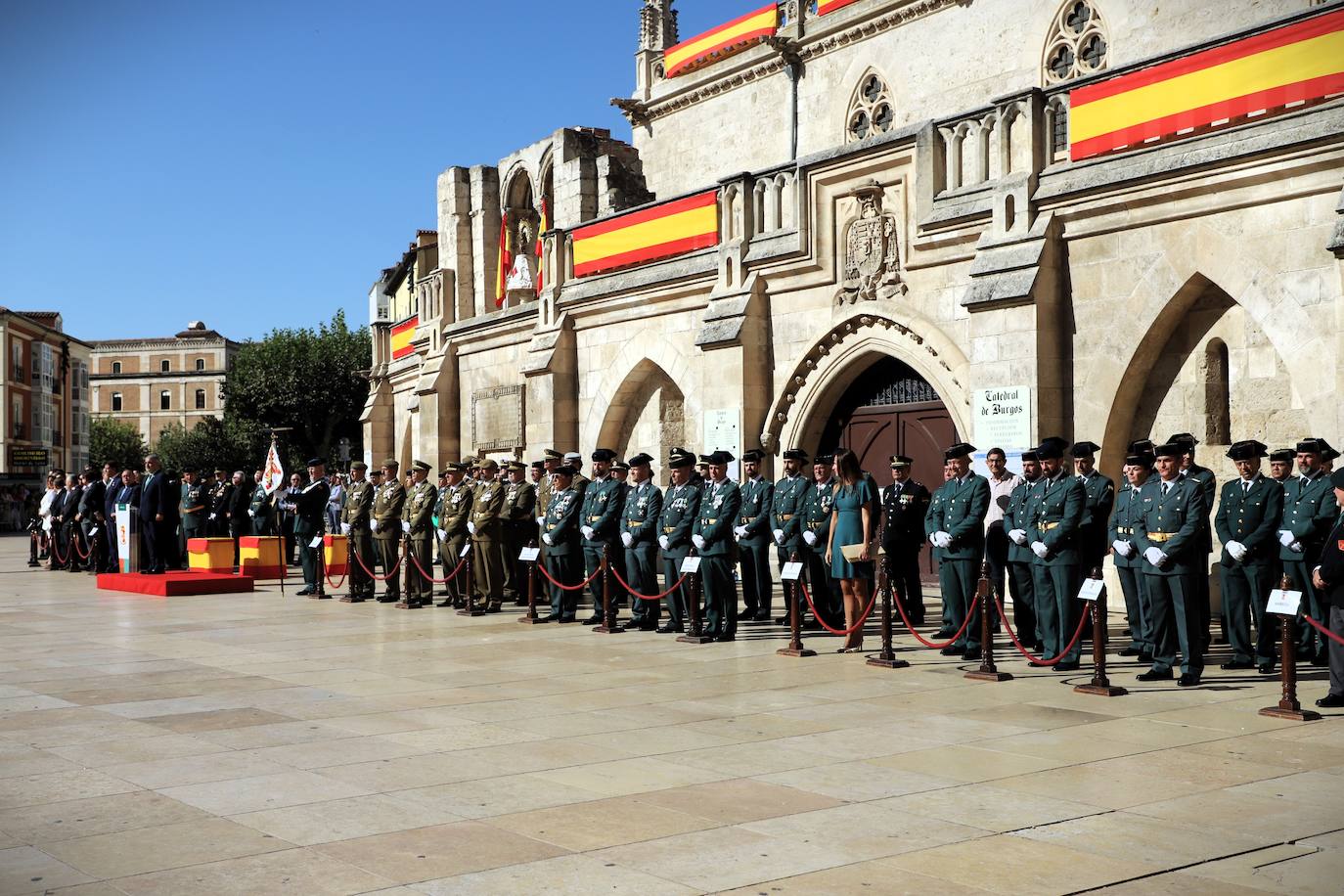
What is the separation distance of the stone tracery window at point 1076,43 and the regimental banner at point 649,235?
5056 millimetres

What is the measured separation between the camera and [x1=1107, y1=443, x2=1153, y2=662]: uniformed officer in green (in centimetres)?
1013

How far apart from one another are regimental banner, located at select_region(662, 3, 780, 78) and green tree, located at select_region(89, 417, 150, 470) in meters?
73.8

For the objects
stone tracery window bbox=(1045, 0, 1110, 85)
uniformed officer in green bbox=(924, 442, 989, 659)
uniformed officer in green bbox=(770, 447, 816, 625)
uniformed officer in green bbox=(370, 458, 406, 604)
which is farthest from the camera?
stone tracery window bbox=(1045, 0, 1110, 85)

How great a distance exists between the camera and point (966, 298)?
13.8m

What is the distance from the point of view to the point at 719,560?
12.5 metres

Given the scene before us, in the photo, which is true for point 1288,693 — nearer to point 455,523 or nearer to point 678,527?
point 678,527

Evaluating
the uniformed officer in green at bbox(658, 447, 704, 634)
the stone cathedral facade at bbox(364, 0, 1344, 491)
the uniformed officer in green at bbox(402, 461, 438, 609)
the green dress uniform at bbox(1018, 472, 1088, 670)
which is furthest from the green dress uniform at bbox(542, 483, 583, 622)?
the green dress uniform at bbox(1018, 472, 1088, 670)

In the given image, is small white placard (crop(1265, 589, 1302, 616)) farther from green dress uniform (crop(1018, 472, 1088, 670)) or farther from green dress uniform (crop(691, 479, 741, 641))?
green dress uniform (crop(691, 479, 741, 641))

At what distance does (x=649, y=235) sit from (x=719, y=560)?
725 centimetres

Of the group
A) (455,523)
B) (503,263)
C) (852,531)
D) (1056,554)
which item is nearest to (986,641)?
(1056,554)

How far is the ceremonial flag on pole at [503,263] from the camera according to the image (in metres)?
23.8

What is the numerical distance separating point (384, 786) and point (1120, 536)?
6.21m

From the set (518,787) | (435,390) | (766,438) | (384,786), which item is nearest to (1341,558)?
(518,787)

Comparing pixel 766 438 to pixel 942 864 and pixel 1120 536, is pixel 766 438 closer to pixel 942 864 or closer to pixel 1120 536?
pixel 1120 536
